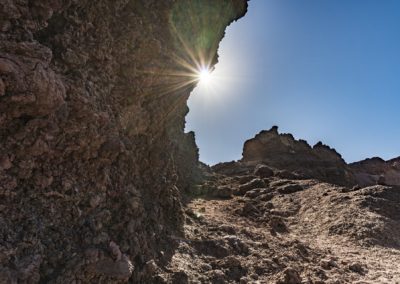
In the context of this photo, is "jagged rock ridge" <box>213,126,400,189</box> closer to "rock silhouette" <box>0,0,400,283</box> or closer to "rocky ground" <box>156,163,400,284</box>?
"rocky ground" <box>156,163,400,284</box>

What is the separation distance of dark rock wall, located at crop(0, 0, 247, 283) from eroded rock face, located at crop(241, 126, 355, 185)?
15206mm

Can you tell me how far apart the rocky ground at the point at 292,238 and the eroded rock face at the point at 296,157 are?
17.1 feet

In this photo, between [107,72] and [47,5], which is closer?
[47,5]

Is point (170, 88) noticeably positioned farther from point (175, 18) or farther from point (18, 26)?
point (18, 26)

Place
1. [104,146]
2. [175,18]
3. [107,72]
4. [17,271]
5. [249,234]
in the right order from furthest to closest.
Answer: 1. [175,18]
2. [249,234]
3. [107,72]
4. [104,146]
5. [17,271]

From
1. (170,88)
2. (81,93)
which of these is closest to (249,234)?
(170,88)

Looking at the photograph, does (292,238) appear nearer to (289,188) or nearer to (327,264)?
(327,264)

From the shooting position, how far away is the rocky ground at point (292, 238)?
6.26 meters

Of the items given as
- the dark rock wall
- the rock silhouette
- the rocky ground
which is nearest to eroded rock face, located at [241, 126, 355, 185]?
the rocky ground

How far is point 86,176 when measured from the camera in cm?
500

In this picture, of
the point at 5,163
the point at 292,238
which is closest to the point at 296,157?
the point at 292,238

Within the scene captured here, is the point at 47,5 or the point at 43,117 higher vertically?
the point at 47,5

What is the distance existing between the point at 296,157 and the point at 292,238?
17187mm

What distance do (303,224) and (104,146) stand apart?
27.7 feet
